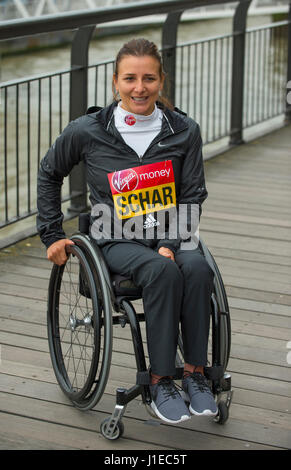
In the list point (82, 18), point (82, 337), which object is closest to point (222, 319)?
point (82, 337)

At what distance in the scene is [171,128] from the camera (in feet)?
9.49

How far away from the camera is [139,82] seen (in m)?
2.81

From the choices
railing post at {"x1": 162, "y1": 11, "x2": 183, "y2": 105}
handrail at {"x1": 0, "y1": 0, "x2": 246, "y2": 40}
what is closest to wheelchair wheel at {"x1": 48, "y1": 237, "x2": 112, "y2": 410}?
handrail at {"x1": 0, "y1": 0, "x2": 246, "y2": 40}

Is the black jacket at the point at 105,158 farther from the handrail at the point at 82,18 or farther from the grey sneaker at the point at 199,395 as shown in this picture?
the handrail at the point at 82,18

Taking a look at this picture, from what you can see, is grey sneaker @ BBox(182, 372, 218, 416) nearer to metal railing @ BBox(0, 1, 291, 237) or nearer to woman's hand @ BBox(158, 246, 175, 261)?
woman's hand @ BBox(158, 246, 175, 261)

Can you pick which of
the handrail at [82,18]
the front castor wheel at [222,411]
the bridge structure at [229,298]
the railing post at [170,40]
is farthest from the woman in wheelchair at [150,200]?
the railing post at [170,40]

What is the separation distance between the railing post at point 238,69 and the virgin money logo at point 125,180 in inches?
156

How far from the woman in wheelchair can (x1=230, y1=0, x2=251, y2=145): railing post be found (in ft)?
12.5

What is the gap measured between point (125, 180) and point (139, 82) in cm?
29

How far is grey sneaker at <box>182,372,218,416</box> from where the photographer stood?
2.65m

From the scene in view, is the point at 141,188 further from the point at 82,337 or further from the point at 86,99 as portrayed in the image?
the point at 86,99

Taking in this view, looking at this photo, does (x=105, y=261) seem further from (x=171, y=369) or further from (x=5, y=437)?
(x=5, y=437)

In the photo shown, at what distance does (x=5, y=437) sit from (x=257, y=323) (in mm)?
1300

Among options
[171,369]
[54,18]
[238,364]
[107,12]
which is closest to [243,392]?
[238,364]
